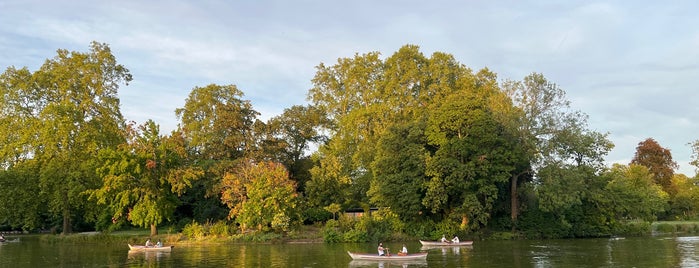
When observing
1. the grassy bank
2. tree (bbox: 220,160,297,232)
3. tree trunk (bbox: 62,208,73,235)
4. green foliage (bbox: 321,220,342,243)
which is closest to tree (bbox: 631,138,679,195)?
the grassy bank

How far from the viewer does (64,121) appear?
5384cm

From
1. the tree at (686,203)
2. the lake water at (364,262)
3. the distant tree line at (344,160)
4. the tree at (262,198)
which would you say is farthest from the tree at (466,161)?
the tree at (686,203)

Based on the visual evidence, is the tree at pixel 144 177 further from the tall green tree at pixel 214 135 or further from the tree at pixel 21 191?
the tree at pixel 21 191

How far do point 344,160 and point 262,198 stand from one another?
1524cm

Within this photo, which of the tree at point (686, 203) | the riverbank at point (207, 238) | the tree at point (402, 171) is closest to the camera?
the tree at point (402, 171)

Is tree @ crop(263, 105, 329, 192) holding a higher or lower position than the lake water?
higher

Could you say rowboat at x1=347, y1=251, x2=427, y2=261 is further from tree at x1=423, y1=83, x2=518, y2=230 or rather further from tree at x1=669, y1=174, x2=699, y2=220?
tree at x1=669, y1=174, x2=699, y2=220

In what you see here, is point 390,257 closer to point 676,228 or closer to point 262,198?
point 262,198

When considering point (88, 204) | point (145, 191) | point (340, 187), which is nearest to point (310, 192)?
point (340, 187)

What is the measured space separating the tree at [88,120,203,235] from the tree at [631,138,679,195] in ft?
256

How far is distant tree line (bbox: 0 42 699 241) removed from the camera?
152ft

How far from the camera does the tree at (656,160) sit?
88.7 meters

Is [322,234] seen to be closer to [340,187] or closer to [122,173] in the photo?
[340,187]

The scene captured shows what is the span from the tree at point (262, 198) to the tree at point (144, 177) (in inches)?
199
